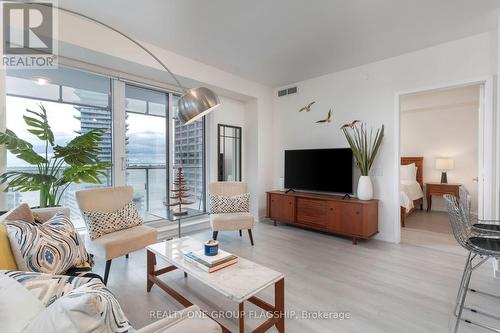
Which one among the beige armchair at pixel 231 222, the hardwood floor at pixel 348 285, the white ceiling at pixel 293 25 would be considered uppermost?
the white ceiling at pixel 293 25

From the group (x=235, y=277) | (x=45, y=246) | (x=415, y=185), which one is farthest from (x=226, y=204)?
(x=415, y=185)

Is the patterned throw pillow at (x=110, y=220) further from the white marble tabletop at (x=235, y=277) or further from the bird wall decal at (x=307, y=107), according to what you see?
the bird wall decal at (x=307, y=107)

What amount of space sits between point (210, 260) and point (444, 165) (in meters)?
5.70

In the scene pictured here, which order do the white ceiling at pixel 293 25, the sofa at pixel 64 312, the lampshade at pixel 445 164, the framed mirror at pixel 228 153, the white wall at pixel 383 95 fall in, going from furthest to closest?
the lampshade at pixel 445 164, the framed mirror at pixel 228 153, the white wall at pixel 383 95, the white ceiling at pixel 293 25, the sofa at pixel 64 312

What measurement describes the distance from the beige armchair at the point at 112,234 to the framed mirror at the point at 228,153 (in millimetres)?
2013

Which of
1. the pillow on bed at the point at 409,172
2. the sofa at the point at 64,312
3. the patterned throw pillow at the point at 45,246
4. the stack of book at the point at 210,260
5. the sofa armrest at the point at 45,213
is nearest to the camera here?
the sofa at the point at 64,312

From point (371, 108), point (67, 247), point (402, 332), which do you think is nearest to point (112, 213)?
point (67, 247)

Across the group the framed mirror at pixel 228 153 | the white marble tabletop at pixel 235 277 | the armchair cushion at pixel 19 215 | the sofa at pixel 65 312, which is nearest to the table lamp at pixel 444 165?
the framed mirror at pixel 228 153

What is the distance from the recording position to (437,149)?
A: 213 inches

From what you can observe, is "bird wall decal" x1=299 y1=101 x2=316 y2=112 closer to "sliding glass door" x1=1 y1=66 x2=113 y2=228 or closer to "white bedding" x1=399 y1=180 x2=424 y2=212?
"white bedding" x1=399 y1=180 x2=424 y2=212

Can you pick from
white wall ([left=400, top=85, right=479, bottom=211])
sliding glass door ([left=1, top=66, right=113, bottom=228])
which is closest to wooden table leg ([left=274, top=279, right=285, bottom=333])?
sliding glass door ([left=1, top=66, right=113, bottom=228])

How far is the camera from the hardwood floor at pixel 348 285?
180cm

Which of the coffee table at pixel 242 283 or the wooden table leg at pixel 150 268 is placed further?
the wooden table leg at pixel 150 268

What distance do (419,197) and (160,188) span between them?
5422 millimetres
